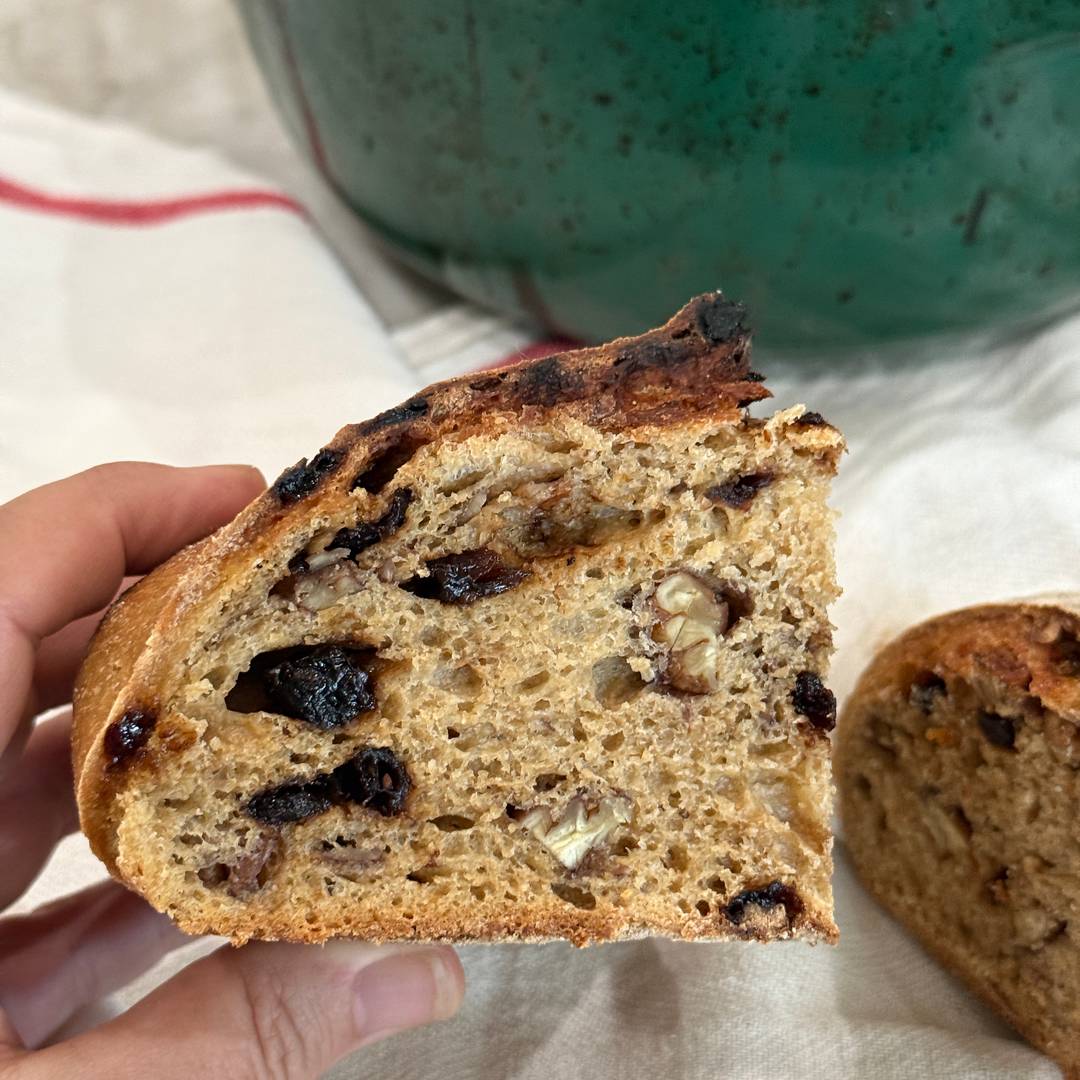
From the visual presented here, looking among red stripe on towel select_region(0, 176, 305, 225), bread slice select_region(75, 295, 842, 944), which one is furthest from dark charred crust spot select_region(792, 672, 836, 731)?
red stripe on towel select_region(0, 176, 305, 225)

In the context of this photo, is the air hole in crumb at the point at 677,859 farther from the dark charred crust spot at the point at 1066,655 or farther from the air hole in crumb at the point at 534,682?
the dark charred crust spot at the point at 1066,655

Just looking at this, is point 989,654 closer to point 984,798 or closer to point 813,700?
point 984,798

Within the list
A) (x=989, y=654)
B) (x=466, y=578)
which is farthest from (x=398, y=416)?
(x=989, y=654)

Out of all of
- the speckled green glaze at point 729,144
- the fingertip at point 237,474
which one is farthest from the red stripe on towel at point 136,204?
the fingertip at point 237,474

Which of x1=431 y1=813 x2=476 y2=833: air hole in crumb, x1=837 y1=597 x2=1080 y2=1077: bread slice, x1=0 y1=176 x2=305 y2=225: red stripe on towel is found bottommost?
x1=837 y1=597 x2=1080 y2=1077: bread slice

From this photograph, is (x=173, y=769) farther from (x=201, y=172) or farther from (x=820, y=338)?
(x=201, y=172)

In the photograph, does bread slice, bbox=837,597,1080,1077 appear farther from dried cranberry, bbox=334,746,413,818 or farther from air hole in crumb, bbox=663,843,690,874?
dried cranberry, bbox=334,746,413,818
